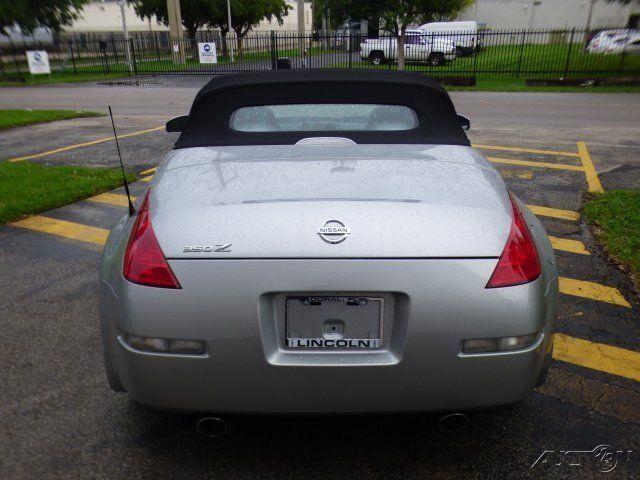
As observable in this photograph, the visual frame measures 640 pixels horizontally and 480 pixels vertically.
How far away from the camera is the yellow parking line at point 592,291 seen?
4.07 metres

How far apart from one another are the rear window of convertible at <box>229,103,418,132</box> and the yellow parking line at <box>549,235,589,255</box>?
244 cm

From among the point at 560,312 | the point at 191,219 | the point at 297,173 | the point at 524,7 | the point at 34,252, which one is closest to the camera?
the point at 191,219

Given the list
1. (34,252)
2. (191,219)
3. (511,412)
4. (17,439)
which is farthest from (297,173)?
(34,252)

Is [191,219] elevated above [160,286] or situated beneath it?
elevated above

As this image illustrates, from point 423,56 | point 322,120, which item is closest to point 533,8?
point 423,56

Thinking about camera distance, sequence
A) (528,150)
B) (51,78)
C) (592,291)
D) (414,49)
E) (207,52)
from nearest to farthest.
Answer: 1. (592,291)
2. (528,150)
3. (51,78)
4. (207,52)
5. (414,49)

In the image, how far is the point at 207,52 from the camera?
93.1 feet

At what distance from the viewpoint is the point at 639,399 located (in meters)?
2.92

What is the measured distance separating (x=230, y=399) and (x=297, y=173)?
0.96 metres

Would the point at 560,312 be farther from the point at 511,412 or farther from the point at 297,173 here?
the point at 297,173

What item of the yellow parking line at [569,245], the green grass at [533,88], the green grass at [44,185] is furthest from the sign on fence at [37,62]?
the yellow parking line at [569,245]

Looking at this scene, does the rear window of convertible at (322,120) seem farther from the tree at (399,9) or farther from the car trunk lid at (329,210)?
the tree at (399,9)

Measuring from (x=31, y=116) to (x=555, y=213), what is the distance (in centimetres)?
1245

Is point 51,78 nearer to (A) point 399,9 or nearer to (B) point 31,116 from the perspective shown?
(B) point 31,116
